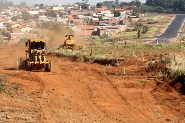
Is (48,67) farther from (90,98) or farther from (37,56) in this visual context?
(90,98)

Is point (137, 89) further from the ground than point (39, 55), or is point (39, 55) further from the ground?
point (39, 55)

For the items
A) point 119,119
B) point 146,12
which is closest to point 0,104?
point 119,119

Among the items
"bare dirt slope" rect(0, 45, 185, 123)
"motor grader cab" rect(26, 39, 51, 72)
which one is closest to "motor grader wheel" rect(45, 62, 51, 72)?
"motor grader cab" rect(26, 39, 51, 72)

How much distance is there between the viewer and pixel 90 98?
55.3 feet

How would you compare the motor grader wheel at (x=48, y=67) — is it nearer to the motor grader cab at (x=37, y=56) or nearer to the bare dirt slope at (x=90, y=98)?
the motor grader cab at (x=37, y=56)

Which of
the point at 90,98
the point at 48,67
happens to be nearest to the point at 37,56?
the point at 48,67

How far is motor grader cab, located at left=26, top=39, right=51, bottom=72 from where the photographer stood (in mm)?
23609

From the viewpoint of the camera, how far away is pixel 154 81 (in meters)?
20.9

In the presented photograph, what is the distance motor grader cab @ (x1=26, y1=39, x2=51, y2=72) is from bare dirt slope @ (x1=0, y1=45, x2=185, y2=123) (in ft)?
2.48

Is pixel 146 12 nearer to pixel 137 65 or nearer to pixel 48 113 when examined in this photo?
pixel 137 65

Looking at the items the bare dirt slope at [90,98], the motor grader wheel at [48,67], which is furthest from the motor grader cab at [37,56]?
the bare dirt slope at [90,98]

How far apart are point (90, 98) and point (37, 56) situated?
26.5 feet

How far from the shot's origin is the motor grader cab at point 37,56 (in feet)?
77.5

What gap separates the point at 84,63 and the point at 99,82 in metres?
8.69
